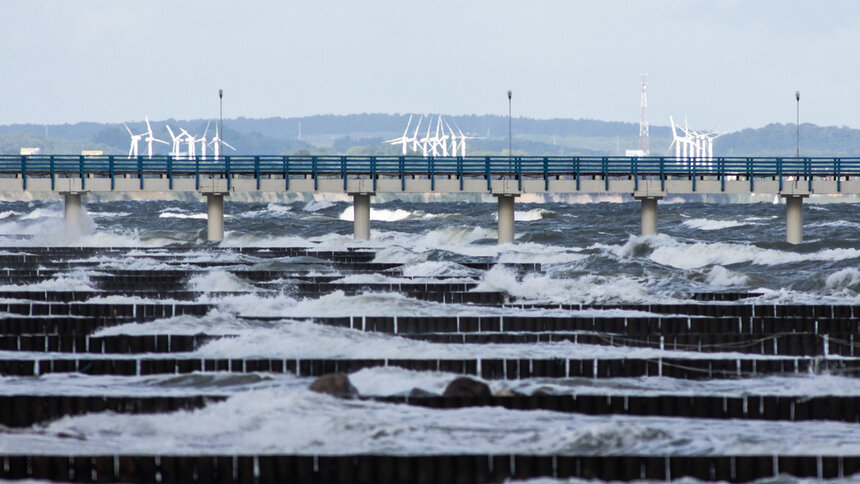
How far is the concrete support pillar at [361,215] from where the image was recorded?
54.3m

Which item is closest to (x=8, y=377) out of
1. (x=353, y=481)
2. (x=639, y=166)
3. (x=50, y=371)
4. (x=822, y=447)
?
(x=50, y=371)

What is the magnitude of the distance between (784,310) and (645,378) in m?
8.61

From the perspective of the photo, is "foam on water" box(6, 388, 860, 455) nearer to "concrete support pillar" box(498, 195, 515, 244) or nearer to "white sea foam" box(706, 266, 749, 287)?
"white sea foam" box(706, 266, 749, 287)

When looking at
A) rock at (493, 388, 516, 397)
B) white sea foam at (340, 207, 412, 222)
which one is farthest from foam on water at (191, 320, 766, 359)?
white sea foam at (340, 207, 412, 222)

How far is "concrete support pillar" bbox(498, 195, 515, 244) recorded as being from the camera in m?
53.7

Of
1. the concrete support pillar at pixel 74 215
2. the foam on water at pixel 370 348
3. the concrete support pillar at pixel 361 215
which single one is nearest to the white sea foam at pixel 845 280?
the foam on water at pixel 370 348

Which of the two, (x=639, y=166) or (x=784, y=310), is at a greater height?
(x=639, y=166)

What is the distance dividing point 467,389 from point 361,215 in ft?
127

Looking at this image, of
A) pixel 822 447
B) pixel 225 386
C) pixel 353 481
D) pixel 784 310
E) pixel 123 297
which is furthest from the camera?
pixel 123 297

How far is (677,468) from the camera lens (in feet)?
42.0

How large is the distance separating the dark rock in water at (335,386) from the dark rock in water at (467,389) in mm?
1384

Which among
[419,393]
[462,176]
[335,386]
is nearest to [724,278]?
[462,176]

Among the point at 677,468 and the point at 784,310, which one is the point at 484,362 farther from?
the point at 784,310

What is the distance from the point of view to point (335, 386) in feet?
55.7
